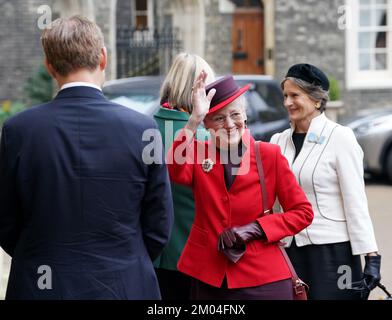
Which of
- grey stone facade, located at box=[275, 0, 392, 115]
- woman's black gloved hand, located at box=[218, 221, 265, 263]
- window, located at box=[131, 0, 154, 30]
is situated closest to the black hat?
woman's black gloved hand, located at box=[218, 221, 265, 263]

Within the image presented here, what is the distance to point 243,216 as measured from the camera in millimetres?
4004

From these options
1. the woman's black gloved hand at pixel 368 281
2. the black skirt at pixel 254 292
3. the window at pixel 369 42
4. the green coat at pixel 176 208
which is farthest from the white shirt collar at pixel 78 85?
the window at pixel 369 42

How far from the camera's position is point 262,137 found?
10805mm

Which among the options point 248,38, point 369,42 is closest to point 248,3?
point 248,38

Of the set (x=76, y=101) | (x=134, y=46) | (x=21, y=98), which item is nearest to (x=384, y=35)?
(x=134, y=46)

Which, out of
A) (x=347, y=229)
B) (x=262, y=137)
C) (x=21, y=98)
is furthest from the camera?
(x=21, y=98)

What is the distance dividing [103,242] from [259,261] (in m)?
0.90

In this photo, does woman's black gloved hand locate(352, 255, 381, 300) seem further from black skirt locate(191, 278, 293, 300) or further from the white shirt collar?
the white shirt collar

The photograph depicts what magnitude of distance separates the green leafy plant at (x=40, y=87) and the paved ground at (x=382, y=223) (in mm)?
7611

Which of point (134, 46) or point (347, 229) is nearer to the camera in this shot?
point (347, 229)

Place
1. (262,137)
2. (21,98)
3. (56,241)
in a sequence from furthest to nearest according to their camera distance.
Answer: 1. (21,98)
2. (262,137)
3. (56,241)

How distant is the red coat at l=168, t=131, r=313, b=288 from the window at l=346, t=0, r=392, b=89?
17427mm
